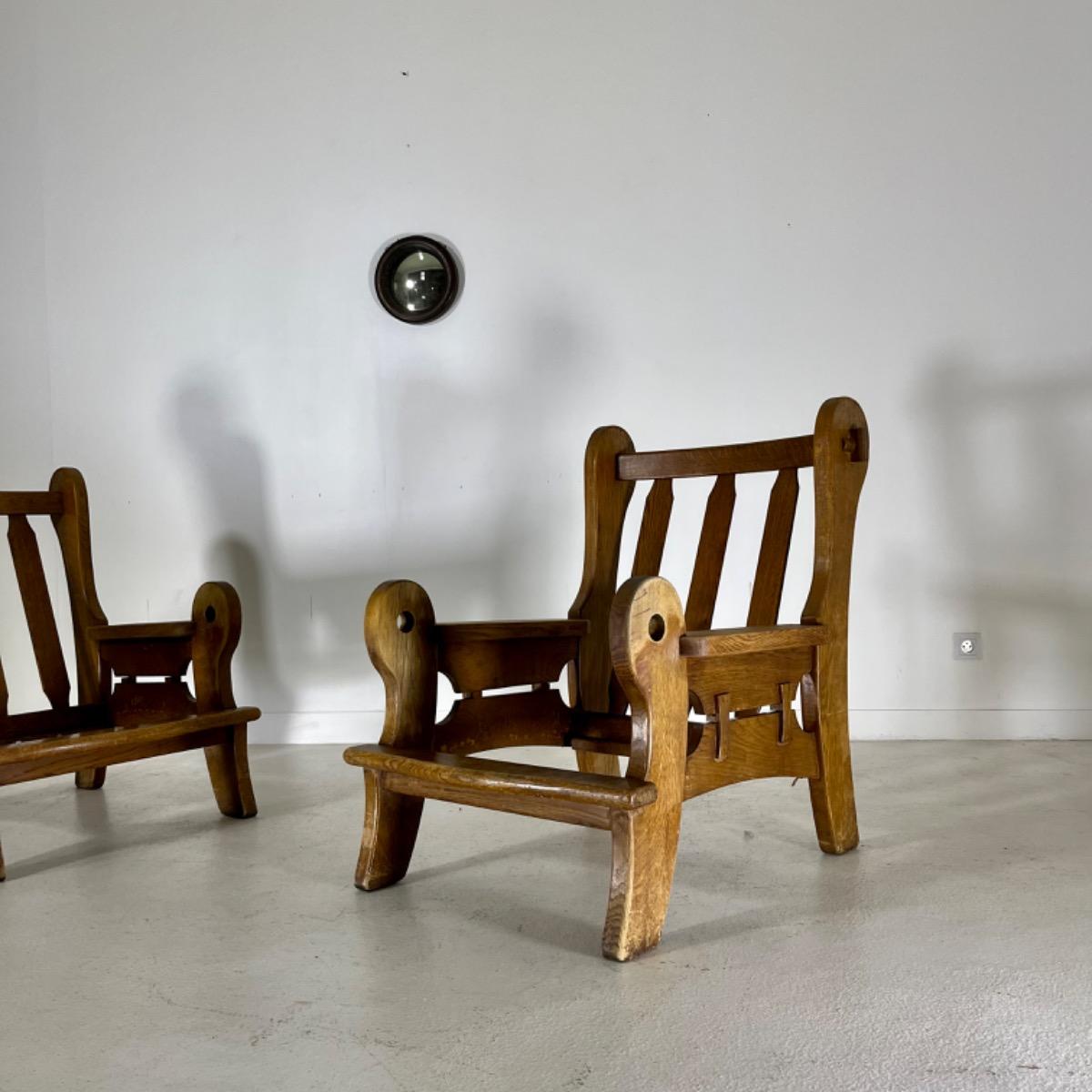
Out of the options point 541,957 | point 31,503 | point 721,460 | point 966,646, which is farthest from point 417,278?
point 541,957

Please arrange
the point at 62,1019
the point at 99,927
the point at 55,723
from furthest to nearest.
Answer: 1. the point at 55,723
2. the point at 99,927
3. the point at 62,1019

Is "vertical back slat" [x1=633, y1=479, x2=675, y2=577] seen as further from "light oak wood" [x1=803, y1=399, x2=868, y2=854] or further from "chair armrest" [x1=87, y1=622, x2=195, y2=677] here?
"chair armrest" [x1=87, y1=622, x2=195, y2=677]

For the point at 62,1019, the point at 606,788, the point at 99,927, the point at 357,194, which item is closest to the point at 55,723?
the point at 99,927

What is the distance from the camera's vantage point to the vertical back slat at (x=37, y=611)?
9.72 ft

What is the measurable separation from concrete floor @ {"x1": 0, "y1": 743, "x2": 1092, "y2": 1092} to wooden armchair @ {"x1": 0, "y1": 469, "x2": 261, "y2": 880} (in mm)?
215

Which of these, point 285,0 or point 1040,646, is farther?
point 285,0

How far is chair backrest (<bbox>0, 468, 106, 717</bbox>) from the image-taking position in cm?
296

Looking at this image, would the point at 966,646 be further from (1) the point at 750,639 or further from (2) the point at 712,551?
(1) the point at 750,639

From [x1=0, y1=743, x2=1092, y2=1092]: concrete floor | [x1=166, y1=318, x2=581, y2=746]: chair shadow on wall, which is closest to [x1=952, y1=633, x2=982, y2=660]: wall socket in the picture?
[x1=0, y1=743, x2=1092, y2=1092]: concrete floor

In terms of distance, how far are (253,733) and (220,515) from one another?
773mm

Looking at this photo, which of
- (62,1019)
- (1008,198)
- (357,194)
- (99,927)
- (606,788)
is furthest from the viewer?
(357,194)

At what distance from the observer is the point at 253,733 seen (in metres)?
3.95

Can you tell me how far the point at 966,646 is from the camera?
11.9 feet

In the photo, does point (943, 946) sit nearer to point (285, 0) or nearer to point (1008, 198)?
point (1008, 198)
